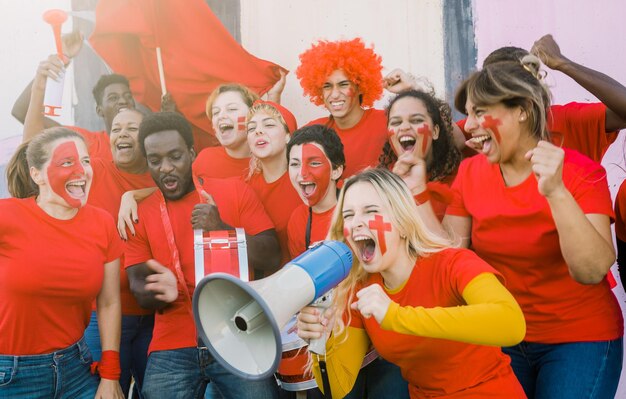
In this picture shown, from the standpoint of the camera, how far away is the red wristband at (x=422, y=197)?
3.02 m

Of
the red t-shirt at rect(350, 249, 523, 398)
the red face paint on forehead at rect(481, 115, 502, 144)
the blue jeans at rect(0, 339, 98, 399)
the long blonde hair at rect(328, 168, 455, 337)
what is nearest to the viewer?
the red t-shirt at rect(350, 249, 523, 398)

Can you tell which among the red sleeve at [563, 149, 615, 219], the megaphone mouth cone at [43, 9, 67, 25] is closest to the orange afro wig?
the red sleeve at [563, 149, 615, 219]

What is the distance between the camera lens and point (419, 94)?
330 cm

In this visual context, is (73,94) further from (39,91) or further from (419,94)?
(419,94)

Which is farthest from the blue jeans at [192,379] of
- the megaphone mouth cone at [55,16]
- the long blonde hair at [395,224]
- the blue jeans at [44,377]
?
the megaphone mouth cone at [55,16]

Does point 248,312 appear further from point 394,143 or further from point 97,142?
point 97,142

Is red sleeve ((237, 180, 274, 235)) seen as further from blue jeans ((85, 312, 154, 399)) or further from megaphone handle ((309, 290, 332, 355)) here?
megaphone handle ((309, 290, 332, 355))

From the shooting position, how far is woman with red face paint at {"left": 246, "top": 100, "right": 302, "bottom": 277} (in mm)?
3486

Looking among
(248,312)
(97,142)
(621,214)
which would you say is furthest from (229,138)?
(621,214)

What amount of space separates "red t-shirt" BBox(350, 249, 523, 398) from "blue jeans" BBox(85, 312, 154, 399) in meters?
1.63

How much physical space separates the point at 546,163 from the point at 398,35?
1.47 m

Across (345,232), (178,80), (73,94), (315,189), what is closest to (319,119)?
(315,189)

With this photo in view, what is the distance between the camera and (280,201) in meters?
3.50

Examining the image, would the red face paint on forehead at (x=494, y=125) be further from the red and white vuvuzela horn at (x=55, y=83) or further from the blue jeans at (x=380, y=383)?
the red and white vuvuzela horn at (x=55, y=83)
